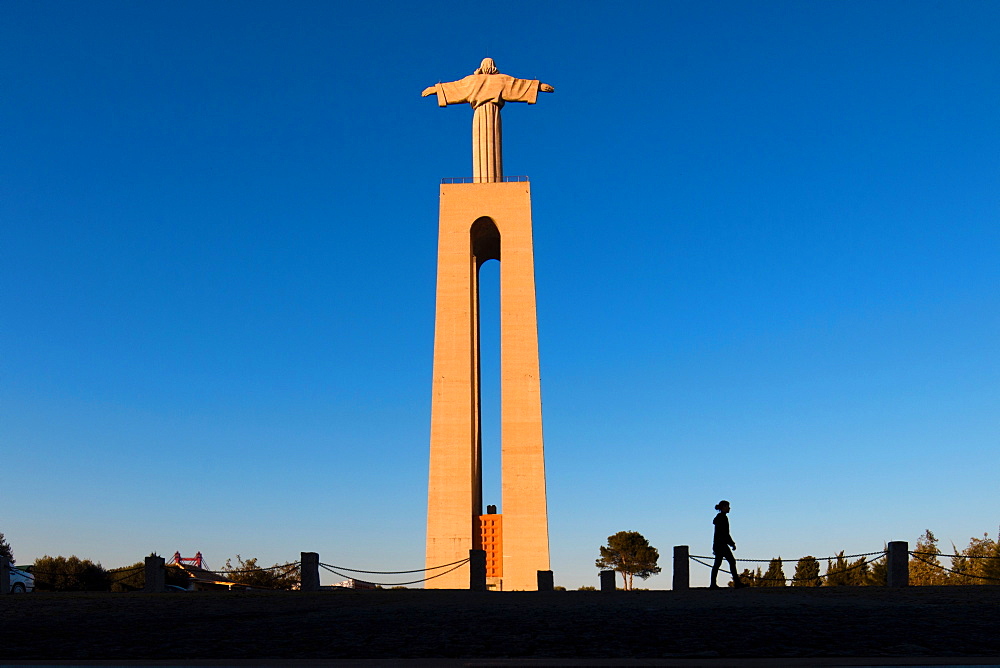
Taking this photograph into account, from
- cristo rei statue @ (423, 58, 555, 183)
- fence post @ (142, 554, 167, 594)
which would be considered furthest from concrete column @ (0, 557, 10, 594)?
cristo rei statue @ (423, 58, 555, 183)

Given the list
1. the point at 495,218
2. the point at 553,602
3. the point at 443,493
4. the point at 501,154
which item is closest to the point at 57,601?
the point at 553,602

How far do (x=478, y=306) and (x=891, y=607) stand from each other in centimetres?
2650

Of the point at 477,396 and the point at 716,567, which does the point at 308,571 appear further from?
the point at 477,396

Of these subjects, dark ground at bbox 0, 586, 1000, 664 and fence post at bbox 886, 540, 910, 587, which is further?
fence post at bbox 886, 540, 910, 587

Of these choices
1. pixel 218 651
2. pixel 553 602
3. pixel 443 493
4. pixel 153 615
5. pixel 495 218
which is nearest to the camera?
pixel 218 651

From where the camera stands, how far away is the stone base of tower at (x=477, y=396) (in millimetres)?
32750

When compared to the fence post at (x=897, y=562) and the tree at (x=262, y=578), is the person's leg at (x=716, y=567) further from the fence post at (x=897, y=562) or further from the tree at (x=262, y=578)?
the tree at (x=262, y=578)

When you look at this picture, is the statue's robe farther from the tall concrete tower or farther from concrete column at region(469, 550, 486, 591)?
concrete column at region(469, 550, 486, 591)

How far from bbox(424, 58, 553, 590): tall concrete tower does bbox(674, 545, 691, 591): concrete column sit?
525 inches

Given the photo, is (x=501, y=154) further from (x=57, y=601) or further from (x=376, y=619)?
(x=376, y=619)

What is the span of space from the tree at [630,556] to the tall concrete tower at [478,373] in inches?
1277

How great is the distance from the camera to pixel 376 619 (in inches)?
404

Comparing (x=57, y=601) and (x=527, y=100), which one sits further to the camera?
(x=527, y=100)

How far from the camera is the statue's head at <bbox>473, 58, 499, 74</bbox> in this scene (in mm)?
37688
